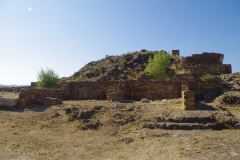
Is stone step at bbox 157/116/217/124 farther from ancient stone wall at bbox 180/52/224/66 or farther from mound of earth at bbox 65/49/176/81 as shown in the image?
mound of earth at bbox 65/49/176/81

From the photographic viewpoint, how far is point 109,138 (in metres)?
7.45

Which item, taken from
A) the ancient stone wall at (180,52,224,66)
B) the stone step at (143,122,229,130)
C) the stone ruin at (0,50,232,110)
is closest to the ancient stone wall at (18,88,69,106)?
the stone ruin at (0,50,232,110)

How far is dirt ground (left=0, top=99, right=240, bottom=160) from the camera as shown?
5.90 m

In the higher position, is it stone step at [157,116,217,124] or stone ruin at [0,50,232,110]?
stone ruin at [0,50,232,110]

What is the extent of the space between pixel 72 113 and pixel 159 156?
4.95 meters

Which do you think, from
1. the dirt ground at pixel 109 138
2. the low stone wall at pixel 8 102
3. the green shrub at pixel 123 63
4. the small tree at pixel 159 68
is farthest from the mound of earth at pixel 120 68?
the dirt ground at pixel 109 138

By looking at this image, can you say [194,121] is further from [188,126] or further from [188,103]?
[188,103]

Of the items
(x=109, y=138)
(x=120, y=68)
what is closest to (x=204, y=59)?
(x=120, y=68)

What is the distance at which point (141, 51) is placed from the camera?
3266 centimetres

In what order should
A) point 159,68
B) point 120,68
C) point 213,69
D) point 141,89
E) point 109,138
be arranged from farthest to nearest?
1. point 120,68
2. point 159,68
3. point 213,69
4. point 141,89
5. point 109,138

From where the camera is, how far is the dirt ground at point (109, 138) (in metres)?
5.90

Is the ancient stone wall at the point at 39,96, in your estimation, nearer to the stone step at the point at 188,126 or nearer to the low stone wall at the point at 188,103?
the stone step at the point at 188,126

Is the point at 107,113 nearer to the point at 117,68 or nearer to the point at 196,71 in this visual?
the point at 196,71

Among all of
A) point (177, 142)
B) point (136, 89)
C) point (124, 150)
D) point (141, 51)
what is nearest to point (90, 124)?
point (124, 150)
